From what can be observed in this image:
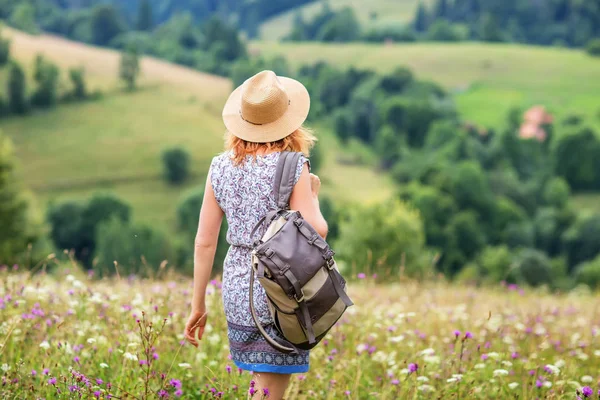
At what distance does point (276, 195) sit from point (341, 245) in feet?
125

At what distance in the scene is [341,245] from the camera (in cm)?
4112

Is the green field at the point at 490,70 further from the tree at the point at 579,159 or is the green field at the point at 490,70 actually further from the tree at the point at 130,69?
the tree at the point at 130,69

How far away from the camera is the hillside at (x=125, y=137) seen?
80375 millimetres

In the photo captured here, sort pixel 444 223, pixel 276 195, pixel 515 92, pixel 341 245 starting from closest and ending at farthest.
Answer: pixel 276 195, pixel 341 245, pixel 444 223, pixel 515 92

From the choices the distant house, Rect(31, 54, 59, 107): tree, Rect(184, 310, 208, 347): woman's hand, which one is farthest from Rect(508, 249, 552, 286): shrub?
Rect(31, 54, 59, 107): tree

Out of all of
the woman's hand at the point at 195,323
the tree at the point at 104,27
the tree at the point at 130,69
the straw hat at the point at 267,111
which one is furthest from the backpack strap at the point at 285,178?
the tree at the point at 104,27

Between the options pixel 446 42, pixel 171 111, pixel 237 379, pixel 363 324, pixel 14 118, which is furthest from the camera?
pixel 446 42

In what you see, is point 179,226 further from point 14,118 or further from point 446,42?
point 446,42

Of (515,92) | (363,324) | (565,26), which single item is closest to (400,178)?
(515,92)

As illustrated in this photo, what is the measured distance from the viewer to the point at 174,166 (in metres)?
82.2

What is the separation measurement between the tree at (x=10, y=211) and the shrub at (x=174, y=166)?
141 ft

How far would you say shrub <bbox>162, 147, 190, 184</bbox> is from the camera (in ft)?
270

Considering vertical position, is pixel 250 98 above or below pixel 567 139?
above

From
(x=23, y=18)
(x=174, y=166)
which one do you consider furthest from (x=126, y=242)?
(x=23, y=18)
